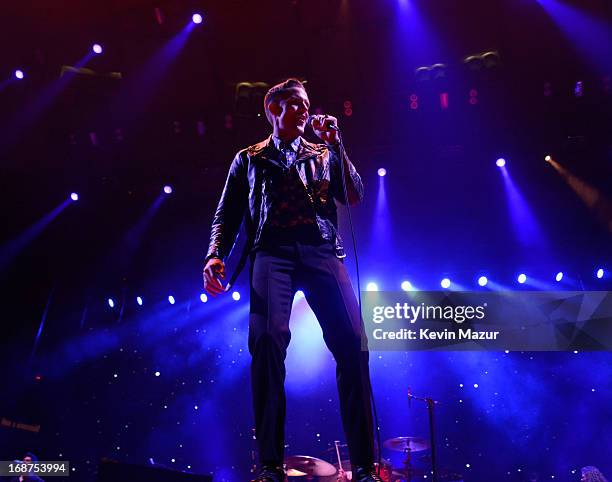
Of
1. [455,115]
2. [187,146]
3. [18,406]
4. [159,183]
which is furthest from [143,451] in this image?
[455,115]

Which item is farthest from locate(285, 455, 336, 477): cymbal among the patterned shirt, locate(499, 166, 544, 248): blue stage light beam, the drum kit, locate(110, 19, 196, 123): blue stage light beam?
locate(110, 19, 196, 123): blue stage light beam

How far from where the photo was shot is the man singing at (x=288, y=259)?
6.79 feet

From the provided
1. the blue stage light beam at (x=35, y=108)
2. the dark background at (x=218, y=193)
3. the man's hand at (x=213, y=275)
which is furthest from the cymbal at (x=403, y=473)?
the blue stage light beam at (x=35, y=108)

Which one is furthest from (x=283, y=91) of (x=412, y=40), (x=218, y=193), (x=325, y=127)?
(x=218, y=193)

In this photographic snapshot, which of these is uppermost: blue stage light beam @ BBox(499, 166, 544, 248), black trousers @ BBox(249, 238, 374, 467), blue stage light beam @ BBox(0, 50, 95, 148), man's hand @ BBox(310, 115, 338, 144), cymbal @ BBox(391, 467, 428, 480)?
blue stage light beam @ BBox(0, 50, 95, 148)

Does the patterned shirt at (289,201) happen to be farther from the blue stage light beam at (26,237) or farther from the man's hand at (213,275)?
the blue stage light beam at (26,237)

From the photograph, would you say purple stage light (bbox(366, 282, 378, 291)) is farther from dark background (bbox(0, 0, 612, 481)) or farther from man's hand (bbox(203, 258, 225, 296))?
man's hand (bbox(203, 258, 225, 296))

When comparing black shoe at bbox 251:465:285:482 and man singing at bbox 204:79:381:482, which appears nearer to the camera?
black shoe at bbox 251:465:285:482

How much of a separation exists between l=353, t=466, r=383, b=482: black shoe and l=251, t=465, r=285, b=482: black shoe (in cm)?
30

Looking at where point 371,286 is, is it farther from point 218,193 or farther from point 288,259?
point 288,259

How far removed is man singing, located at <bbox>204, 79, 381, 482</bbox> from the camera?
207cm

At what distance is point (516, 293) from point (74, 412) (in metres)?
7.78

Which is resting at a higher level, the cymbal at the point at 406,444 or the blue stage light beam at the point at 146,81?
the blue stage light beam at the point at 146,81

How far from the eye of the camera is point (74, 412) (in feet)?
29.1
